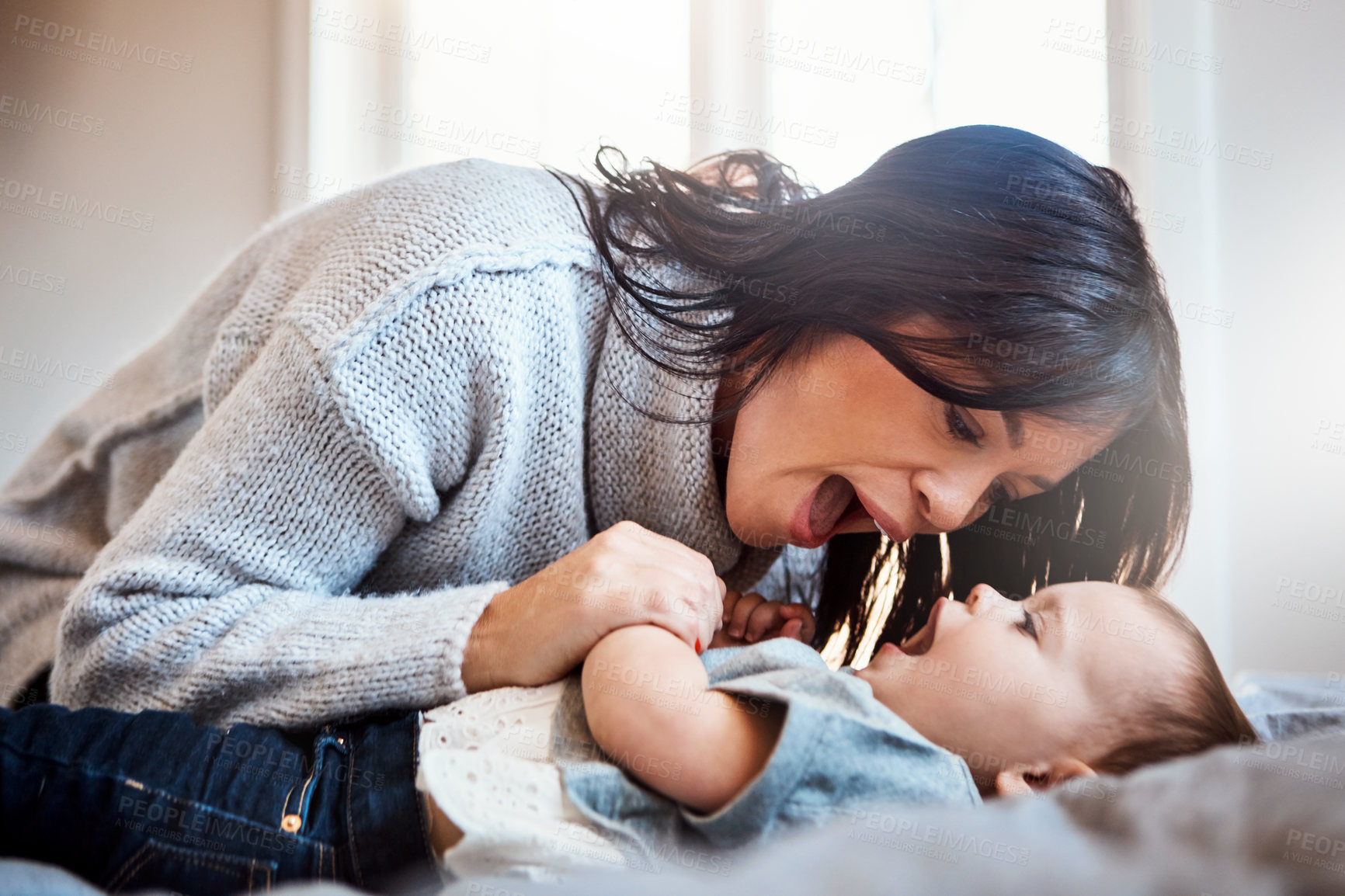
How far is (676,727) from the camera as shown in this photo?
0.58 meters

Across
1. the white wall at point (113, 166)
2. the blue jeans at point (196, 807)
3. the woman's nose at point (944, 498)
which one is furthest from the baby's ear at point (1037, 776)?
the white wall at point (113, 166)

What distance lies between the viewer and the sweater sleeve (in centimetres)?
69

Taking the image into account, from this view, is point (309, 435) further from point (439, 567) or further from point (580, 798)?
point (580, 798)

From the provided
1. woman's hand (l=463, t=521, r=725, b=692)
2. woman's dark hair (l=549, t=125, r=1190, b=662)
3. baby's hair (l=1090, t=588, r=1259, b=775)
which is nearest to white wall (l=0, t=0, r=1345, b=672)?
woman's dark hair (l=549, t=125, r=1190, b=662)

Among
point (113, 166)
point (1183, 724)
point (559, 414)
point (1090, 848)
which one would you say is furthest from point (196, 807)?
point (113, 166)

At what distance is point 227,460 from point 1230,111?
1.28 m

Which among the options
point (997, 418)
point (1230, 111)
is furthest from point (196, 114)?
point (1230, 111)

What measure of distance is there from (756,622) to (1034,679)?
0.28 metres

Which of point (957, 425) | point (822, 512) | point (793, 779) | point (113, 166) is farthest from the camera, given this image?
point (113, 166)

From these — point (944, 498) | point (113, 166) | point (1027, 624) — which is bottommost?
point (1027, 624)

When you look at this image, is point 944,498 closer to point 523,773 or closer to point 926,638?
point 926,638

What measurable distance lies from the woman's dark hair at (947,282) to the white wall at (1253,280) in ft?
0.59

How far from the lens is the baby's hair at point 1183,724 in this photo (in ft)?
2.27

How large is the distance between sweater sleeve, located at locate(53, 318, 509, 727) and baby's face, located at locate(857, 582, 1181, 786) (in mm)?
406
